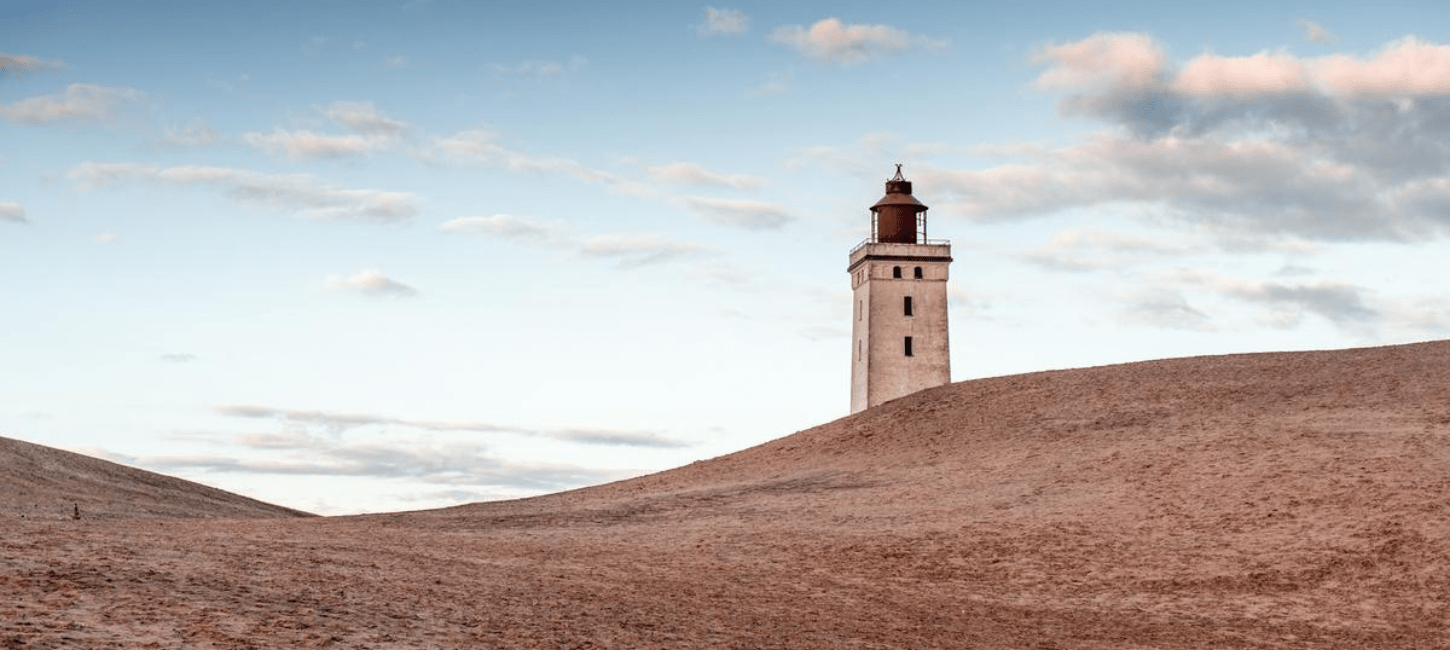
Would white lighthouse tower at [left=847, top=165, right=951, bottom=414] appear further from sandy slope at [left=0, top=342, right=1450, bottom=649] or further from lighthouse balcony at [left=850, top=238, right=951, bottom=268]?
sandy slope at [left=0, top=342, right=1450, bottom=649]

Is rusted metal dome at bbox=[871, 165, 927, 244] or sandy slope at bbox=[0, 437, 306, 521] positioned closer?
sandy slope at bbox=[0, 437, 306, 521]

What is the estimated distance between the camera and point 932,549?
26.6 metres

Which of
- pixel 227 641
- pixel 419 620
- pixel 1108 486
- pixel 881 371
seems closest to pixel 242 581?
pixel 419 620

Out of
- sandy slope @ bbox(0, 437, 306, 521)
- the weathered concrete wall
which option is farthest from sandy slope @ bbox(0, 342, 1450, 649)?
the weathered concrete wall

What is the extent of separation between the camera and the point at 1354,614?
2223cm

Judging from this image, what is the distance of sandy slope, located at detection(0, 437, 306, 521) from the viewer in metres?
33.1

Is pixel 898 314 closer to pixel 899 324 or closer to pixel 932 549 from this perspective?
pixel 899 324

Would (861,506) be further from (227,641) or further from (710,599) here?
(227,641)

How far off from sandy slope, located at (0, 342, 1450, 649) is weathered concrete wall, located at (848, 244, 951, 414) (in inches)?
799

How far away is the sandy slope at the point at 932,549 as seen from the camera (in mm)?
16922

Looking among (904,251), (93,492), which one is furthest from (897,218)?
(93,492)

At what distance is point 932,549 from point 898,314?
37.6 m

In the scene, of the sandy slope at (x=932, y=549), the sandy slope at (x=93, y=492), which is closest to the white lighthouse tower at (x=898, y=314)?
the sandy slope at (x=932, y=549)

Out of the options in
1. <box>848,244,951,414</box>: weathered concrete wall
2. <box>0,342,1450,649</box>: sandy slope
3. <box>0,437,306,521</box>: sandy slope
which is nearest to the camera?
<box>0,342,1450,649</box>: sandy slope
